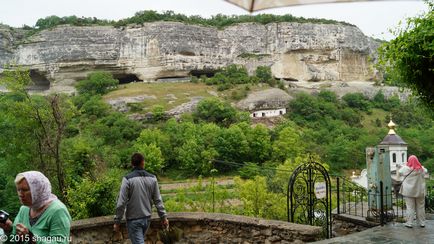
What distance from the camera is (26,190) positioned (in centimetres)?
271

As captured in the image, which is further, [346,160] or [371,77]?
[371,77]

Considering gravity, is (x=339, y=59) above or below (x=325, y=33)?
below

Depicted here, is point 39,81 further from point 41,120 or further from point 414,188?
point 414,188

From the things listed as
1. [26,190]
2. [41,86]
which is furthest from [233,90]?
[26,190]

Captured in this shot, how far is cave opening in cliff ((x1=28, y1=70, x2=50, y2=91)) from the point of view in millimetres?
74363

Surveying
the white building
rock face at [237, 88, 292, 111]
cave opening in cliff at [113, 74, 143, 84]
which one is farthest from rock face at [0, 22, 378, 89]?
the white building

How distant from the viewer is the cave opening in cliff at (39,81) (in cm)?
7436

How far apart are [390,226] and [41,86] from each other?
258ft

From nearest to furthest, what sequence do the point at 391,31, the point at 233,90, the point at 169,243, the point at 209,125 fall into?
the point at 391,31 < the point at 169,243 < the point at 209,125 < the point at 233,90

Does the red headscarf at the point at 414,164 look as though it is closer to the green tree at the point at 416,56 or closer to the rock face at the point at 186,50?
the green tree at the point at 416,56

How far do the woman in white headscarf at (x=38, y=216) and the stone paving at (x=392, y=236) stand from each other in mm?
4270

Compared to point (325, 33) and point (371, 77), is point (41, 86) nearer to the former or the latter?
point (325, 33)

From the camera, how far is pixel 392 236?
6.60 metres

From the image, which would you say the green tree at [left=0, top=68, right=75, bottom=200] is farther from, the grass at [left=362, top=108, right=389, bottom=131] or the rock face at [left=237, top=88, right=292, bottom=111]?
the grass at [left=362, top=108, right=389, bottom=131]
